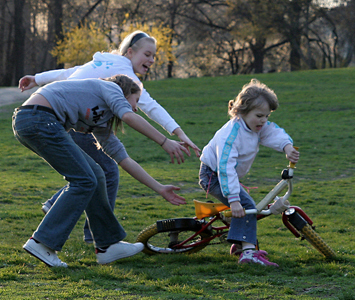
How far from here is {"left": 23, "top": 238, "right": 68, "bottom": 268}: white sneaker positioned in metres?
3.64

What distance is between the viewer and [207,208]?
416 cm

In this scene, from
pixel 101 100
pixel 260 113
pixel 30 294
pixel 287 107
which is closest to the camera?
pixel 30 294

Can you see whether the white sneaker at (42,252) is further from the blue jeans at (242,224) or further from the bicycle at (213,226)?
the blue jeans at (242,224)

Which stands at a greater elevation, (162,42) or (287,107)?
(162,42)

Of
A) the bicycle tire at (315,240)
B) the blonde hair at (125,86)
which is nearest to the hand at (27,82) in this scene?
the blonde hair at (125,86)

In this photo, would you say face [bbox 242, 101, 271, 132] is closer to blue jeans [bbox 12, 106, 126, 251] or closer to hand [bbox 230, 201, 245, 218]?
hand [bbox 230, 201, 245, 218]

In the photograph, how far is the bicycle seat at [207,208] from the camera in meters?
4.11

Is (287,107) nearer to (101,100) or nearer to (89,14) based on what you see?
(101,100)

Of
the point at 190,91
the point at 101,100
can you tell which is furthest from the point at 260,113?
the point at 190,91

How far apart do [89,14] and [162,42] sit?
26.0ft

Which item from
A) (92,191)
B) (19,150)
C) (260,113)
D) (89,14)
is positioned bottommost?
(19,150)

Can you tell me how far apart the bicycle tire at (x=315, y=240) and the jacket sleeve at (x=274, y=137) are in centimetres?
70

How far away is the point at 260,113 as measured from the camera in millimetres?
3881

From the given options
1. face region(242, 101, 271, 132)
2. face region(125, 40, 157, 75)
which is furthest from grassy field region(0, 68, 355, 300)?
face region(125, 40, 157, 75)
